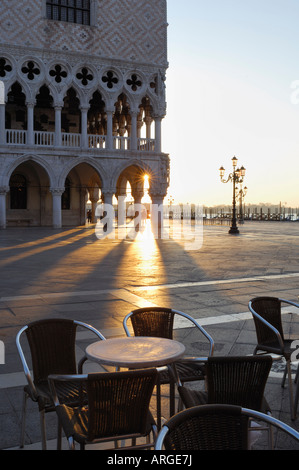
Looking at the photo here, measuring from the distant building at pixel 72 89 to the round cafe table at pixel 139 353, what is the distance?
85.0ft

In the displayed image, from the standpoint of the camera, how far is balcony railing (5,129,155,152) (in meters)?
28.5

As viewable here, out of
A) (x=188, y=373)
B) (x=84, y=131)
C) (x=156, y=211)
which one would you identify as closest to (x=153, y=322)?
(x=188, y=373)

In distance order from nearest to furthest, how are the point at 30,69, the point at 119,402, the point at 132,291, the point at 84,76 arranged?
the point at 119,402 → the point at 132,291 → the point at 30,69 → the point at 84,76

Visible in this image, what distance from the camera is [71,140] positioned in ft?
97.8

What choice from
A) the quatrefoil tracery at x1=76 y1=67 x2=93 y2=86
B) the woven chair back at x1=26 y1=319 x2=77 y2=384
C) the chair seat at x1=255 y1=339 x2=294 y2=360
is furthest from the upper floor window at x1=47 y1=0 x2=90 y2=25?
the woven chair back at x1=26 y1=319 x2=77 y2=384

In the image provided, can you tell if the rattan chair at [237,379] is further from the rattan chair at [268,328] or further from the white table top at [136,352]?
the rattan chair at [268,328]

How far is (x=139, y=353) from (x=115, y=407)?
667mm

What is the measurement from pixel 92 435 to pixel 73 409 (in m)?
0.48

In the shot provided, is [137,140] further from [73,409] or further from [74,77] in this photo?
[73,409]

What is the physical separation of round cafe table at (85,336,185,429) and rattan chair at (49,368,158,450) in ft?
1.25

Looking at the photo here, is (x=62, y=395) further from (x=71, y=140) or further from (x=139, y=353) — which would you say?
(x=71, y=140)
